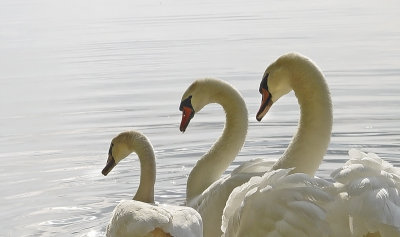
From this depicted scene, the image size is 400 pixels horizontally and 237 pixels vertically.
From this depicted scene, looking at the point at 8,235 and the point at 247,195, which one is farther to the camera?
the point at 8,235

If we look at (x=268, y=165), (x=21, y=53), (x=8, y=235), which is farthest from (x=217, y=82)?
(x=21, y=53)

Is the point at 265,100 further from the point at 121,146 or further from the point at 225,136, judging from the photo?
the point at 121,146

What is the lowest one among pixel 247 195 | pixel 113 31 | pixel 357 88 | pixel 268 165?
pixel 113 31

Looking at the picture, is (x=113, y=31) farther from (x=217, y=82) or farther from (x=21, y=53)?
(x=217, y=82)

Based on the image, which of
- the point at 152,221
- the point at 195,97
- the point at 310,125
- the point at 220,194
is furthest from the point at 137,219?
the point at 195,97

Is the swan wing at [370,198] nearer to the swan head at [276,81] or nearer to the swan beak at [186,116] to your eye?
the swan head at [276,81]

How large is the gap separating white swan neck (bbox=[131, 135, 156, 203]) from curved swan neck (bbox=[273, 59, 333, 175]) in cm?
141

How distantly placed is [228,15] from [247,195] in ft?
52.2

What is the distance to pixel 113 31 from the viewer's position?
19.3 m

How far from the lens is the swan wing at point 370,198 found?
4707mm

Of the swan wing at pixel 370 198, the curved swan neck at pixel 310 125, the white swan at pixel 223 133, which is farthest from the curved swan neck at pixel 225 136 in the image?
the swan wing at pixel 370 198

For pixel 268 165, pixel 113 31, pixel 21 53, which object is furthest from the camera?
pixel 113 31

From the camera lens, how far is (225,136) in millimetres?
7766

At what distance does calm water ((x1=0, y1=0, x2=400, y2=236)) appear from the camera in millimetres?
8703
